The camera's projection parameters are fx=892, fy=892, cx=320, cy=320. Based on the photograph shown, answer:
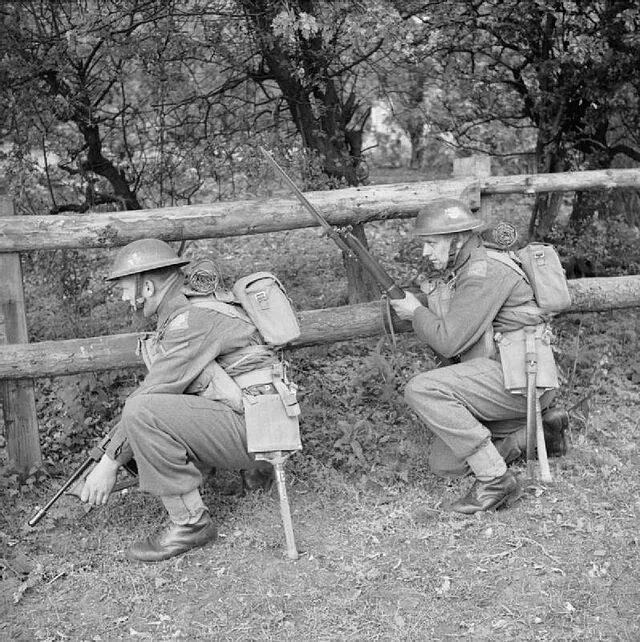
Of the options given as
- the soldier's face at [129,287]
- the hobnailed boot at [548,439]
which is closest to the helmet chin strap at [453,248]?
the hobnailed boot at [548,439]

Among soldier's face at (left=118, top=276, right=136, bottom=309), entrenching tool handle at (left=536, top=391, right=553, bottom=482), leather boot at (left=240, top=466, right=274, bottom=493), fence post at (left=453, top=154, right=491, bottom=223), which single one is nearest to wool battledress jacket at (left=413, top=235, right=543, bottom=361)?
entrenching tool handle at (left=536, top=391, right=553, bottom=482)

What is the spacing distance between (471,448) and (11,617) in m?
2.44

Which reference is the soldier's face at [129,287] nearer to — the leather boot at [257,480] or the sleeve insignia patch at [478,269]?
the leather boot at [257,480]

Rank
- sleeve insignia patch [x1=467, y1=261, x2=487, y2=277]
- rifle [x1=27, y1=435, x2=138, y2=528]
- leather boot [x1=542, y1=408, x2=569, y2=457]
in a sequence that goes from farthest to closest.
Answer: leather boot [x1=542, y1=408, x2=569, y2=457] < sleeve insignia patch [x1=467, y1=261, x2=487, y2=277] < rifle [x1=27, y1=435, x2=138, y2=528]

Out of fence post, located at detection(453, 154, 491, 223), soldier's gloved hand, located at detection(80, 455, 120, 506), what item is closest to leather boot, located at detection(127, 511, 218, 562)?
soldier's gloved hand, located at detection(80, 455, 120, 506)

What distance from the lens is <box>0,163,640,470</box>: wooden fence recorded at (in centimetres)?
512

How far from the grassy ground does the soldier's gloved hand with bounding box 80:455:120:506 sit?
1.27 ft

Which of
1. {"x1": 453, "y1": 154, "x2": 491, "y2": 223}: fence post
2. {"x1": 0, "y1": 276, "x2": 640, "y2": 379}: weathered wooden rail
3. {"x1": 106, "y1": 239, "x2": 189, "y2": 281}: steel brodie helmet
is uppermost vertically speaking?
{"x1": 453, "y1": 154, "x2": 491, "y2": 223}: fence post

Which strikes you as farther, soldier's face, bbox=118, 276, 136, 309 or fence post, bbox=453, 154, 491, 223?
fence post, bbox=453, 154, 491, 223

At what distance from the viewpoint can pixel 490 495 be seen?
479cm

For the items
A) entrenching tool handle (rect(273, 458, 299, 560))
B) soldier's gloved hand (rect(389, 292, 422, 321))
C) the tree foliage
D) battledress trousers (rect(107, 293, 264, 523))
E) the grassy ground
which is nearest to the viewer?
the grassy ground

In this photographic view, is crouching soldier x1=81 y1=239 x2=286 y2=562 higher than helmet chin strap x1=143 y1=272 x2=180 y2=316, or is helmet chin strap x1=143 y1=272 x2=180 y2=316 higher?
helmet chin strap x1=143 y1=272 x2=180 y2=316

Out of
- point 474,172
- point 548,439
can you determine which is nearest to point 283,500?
point 548,439

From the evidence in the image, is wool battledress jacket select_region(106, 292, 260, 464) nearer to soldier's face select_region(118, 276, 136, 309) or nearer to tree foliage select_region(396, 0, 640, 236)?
soldier's face select_region(118, 276, 136, 309)
